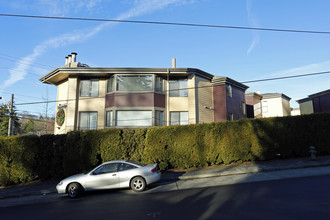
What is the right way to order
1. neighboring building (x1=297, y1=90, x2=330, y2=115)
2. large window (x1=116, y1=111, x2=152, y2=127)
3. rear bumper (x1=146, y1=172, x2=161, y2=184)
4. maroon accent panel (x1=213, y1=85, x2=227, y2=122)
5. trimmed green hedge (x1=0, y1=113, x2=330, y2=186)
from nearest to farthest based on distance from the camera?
rear bumper (x1=146, y1=172, x2=161, y2=184) < trimmed green hedge (x1=0, y1=113, x2=330, y2=186) < large window (x1=116, y1=111, x2=152, y2=127) < maroon accent panel (x1=213, y1=85, x2=227, y2=122) < neighboring building (x1=297, y1=90, x2=330, y2=115)

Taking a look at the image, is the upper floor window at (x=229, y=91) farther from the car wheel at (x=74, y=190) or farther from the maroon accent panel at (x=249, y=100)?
the car wheel at (x=74, y=190)

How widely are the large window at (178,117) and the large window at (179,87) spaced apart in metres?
1.65

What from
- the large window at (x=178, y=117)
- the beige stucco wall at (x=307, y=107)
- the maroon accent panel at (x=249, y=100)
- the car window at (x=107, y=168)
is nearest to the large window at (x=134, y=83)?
the large window at (x=178, y=117)

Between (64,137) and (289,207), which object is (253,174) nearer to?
(289,207)

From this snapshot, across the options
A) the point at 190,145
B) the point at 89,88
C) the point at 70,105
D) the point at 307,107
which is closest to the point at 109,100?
the point at 89,88

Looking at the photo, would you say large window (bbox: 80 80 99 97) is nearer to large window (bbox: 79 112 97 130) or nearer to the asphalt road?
large window (bbox: 79 112 97 130)

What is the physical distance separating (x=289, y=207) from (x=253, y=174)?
16.9 ft

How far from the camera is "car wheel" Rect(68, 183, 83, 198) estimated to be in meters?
8.83

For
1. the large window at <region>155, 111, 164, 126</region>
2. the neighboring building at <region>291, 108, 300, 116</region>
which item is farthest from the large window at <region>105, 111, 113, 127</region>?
the neighboring building at <region>291, 108, 300, 116</region>

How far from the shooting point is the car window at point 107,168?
9.23 meters

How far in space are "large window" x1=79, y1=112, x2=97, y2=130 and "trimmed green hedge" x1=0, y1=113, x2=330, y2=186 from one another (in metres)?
5.27

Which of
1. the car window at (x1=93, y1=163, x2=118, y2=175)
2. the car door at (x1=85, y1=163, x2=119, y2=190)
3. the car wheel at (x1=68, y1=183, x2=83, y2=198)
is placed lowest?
the car wheel at (x1=68, y1=183, x2=83, y2=198)

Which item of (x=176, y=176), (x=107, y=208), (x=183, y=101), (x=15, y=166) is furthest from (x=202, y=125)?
(x=15, y=166)

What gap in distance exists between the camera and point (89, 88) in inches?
760
